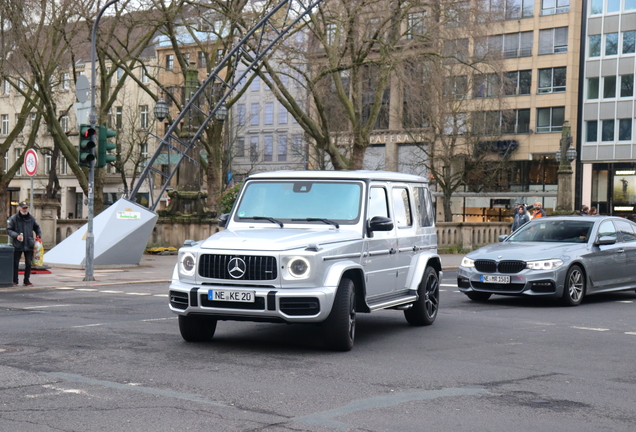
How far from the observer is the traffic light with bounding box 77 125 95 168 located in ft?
66.5

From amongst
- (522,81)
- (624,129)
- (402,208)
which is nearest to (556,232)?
(402,208)

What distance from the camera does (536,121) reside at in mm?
64875

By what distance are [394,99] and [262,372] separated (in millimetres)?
57285

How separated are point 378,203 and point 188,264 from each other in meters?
2.55

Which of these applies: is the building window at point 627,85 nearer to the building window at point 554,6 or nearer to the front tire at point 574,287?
the building window at point 554,6

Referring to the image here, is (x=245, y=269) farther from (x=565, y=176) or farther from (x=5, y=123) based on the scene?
(x=5, y=123)

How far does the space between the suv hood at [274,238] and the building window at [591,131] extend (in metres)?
56.5

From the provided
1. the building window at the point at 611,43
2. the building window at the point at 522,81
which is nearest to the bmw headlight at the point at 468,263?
the building window at the point at 611,43

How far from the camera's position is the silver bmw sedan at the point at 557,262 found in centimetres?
1498

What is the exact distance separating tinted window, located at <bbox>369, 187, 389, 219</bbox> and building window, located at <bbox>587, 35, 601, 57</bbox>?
183 ft

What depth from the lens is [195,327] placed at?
10008 mm

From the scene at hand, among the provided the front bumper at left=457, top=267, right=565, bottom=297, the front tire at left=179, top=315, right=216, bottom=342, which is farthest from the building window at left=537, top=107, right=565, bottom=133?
the front tire at left=179, top=315, right=216, bottom=342

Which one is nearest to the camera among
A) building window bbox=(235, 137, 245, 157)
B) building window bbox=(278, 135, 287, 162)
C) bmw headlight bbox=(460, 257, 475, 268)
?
bmw headlight bbox=(460, 257, 475, 268)

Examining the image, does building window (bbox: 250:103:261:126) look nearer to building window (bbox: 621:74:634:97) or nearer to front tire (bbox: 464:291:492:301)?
building window (bbox: 621:74:634:97)
